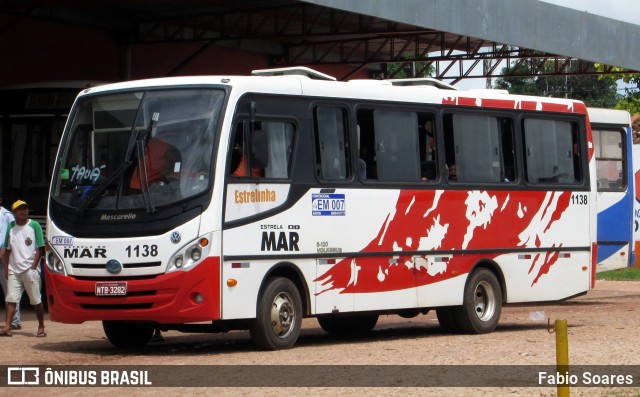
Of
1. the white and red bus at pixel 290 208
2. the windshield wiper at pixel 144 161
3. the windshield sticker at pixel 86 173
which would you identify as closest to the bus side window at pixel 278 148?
the white and red bus at pixel 290 208

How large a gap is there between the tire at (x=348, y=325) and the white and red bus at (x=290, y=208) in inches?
1.2

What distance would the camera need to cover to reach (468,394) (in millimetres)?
11008

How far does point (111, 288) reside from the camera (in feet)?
45.8

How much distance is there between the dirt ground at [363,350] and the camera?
37.1 ft

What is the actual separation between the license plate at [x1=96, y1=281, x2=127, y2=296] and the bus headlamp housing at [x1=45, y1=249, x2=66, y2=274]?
1.89 ft

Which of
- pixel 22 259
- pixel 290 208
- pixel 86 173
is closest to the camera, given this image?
pixel 86 173

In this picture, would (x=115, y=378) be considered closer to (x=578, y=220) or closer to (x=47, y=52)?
(x=578, y=220)

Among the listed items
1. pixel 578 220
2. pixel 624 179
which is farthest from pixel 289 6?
pixel 578 220

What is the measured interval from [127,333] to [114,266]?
1.66m

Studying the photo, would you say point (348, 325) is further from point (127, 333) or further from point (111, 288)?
point (111, 288)

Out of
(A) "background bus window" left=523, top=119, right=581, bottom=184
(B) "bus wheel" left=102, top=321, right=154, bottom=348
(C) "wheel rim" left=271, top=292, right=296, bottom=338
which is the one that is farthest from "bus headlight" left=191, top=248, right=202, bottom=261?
(A) "background bus window" left=523, top=119, right=581, bottom=184

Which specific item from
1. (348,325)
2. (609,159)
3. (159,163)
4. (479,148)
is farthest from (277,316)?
(609,159)

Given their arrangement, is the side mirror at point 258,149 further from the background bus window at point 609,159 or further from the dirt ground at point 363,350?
the background bus window at point 609,159

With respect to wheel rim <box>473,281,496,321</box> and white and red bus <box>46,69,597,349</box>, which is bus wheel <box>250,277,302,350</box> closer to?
white and red bus <box>46,69,597,349</box>
